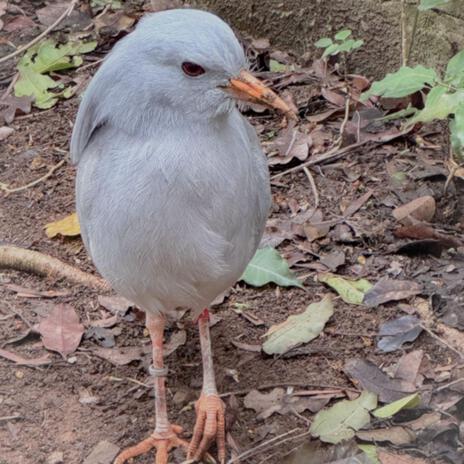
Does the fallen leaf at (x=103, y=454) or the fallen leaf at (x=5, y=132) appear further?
the fallen leaf at (x=5, y=132)

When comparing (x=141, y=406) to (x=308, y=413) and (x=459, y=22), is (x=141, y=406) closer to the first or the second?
(x=308, y=413)

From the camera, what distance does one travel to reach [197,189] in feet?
9.70

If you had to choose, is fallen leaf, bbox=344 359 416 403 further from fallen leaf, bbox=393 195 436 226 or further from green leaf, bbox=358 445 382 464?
fallen leaf, bbox=393 195 436 226

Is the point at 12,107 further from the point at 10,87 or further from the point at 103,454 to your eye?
the point at 103,454

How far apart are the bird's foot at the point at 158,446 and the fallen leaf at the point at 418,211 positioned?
153 cm

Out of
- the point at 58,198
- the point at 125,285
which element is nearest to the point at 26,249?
the point at 58,198

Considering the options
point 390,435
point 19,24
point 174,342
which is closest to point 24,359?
point 174,342

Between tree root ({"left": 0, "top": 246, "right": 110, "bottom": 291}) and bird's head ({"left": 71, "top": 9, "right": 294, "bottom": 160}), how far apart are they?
1.38m

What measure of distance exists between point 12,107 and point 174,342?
2.08 m

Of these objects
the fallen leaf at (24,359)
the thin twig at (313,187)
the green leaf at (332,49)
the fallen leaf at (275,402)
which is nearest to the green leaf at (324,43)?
the green leaf at (332,49)

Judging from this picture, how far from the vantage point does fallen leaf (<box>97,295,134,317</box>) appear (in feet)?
13.8

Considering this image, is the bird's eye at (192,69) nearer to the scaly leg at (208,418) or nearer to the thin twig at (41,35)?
the scaly leg at (208,418)

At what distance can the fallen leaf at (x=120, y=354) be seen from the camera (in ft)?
12.9

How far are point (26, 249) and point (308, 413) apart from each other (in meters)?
1.57
